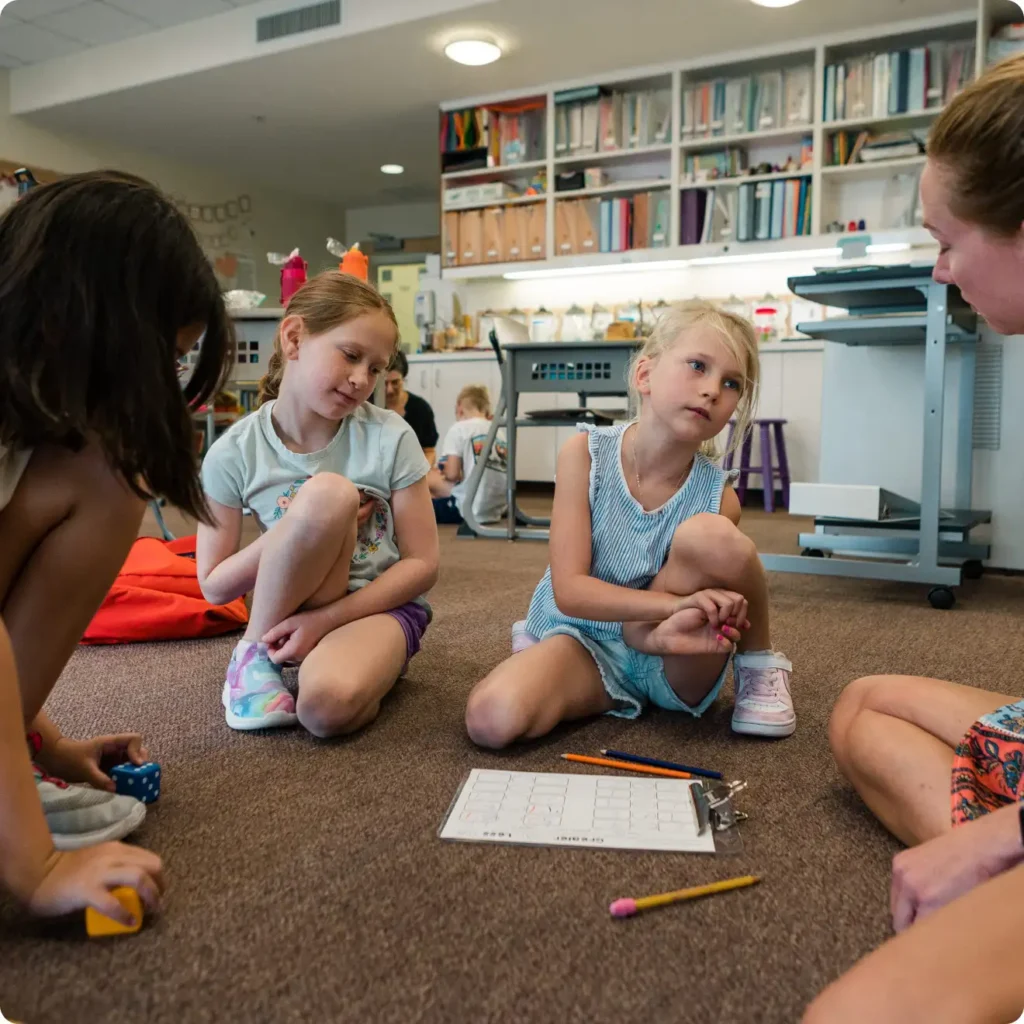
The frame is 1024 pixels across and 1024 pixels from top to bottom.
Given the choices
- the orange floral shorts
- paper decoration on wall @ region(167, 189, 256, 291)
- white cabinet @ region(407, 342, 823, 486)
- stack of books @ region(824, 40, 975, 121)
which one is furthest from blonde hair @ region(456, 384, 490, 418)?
the orange floral shorts

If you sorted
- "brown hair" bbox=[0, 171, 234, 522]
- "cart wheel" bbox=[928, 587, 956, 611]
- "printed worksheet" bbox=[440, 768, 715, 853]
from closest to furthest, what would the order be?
"brown hair" bbox=[0, 171, 234, 522], "printed worksheet" bbox=[440, 768, 715, 853], "cart wheel" bbox=[928, 587, 956, 611]

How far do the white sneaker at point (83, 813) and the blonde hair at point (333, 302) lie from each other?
68cm

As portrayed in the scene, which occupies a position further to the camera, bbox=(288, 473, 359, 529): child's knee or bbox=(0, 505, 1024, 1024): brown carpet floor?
bbox=(288, 473, 359, 529): child's knee

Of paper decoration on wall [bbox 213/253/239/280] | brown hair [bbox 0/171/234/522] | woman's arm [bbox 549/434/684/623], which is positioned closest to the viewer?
brown hair [bbox 0/171/234/522]

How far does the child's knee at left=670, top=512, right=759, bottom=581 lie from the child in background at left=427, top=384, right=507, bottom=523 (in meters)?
2.34

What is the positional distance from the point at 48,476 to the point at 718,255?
413 cm

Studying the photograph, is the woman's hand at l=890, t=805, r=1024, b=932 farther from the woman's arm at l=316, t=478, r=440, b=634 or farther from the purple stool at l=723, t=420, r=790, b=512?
the purple stool at l=723, t=420, r=790, b=512

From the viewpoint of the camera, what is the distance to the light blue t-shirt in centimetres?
126

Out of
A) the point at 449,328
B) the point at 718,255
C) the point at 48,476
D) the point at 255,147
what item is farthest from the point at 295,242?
the point at 48,476

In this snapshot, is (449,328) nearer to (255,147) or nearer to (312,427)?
(255,147)

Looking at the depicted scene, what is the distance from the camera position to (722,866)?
0.76 m

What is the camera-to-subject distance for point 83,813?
2.48 ft

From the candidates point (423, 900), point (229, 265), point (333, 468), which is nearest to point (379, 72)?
point (229, 265)

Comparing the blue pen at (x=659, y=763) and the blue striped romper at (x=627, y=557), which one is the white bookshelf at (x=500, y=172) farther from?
the blue pen at (x=659, y=763)
